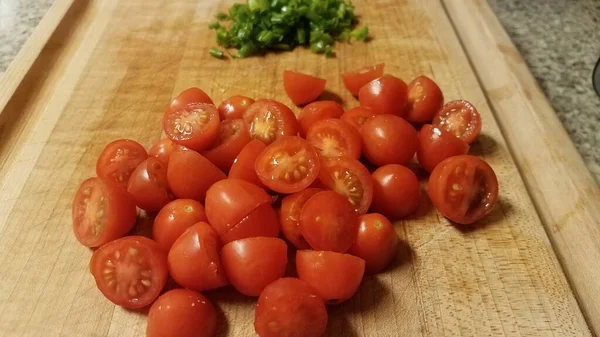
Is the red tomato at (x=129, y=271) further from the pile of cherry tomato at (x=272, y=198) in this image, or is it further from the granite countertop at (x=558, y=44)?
the granite countertop at (x=558, y=44)

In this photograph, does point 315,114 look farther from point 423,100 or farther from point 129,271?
point 129,271

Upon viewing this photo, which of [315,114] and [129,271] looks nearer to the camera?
[129,271]

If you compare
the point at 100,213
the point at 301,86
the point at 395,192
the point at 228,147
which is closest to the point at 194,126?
the point at 228,147

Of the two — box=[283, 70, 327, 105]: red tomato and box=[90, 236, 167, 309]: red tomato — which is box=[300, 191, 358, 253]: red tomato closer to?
box=[90, 236, 167, 309]: red tomato

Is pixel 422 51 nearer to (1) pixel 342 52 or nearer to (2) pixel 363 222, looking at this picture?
(1) pixel 342 52

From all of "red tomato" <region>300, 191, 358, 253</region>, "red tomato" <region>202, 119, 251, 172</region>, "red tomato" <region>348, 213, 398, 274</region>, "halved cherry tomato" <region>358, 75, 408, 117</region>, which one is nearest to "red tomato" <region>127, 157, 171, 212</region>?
"red tomato" <region>202, 119, 251, 172</region>

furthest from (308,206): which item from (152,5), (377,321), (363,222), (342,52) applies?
(152,5)
